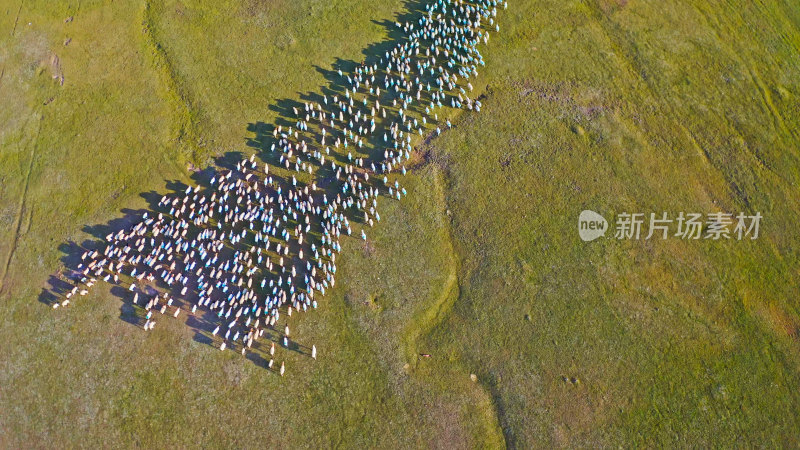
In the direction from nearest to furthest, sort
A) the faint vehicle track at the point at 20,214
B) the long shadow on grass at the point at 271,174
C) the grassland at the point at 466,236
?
the grassland at the point at 466,236 < the long shadow on grass at the point at 271,174 < the faint vehicle track at the point at 20,214

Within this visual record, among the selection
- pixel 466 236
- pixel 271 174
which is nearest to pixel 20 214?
pixel 271 174

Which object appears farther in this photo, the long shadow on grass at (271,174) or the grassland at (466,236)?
the long shadow on grass at (271,174)

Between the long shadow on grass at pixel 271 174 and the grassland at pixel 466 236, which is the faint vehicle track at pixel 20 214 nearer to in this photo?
the grassland at pixel 466 236

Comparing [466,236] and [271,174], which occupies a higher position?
[271,174]

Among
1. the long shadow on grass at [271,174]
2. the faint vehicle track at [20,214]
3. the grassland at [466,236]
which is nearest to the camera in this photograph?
the grassland at [466,236]

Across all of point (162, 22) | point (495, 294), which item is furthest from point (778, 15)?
point (162, 22)

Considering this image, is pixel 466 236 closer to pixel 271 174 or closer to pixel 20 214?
pixel 271 174

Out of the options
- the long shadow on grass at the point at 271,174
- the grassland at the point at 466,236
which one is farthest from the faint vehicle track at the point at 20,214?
the long shadow on grass at the point at 271,174

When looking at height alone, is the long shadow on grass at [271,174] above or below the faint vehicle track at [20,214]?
below
